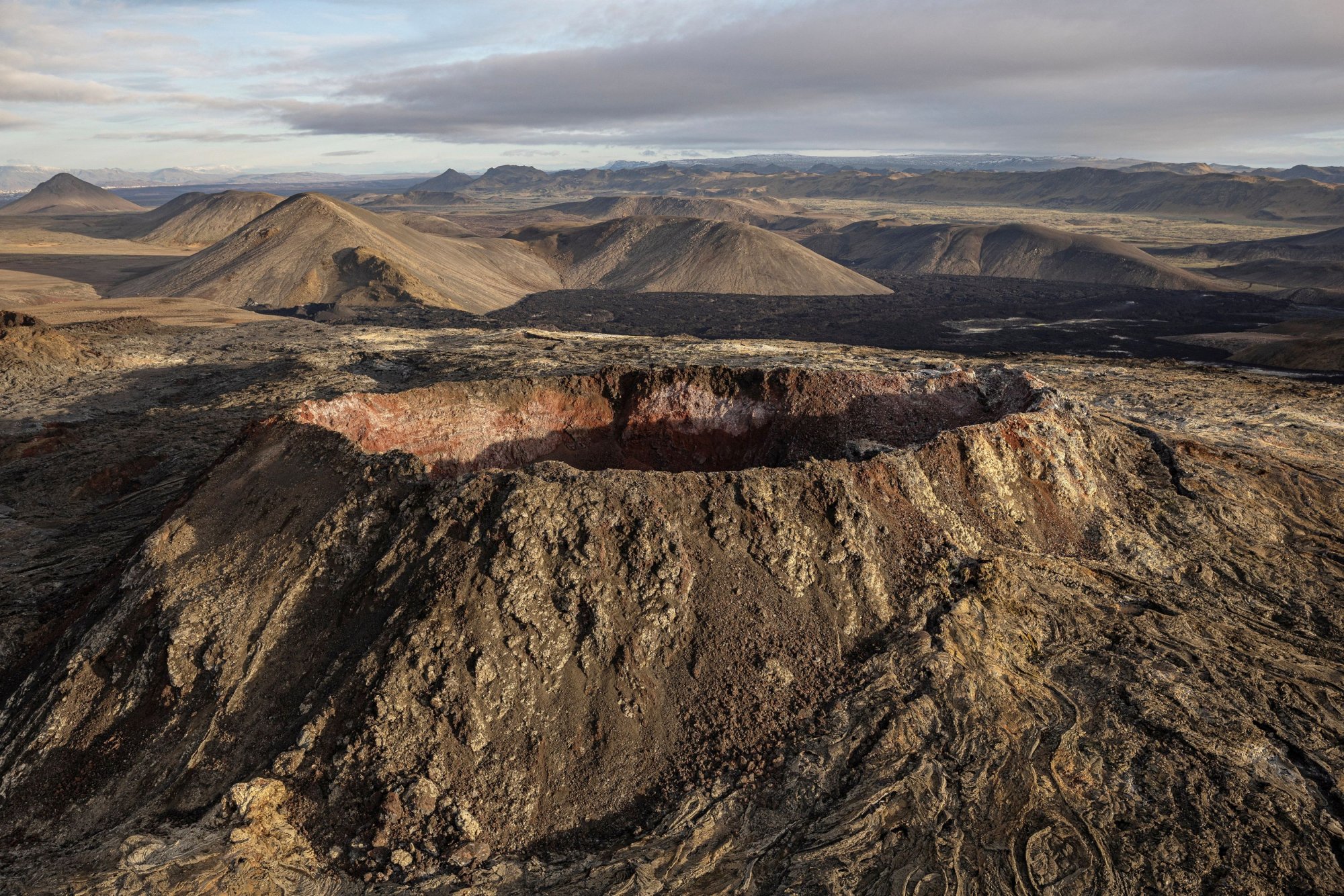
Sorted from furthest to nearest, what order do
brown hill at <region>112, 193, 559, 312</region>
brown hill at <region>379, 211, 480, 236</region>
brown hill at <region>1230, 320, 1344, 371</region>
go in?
brown hill at <region>379, 211, 480, 236</region> < brown hill at <region>112, 193, 559, 312</region> < brown hill at <region>1230, 320, 1344, 371</region>

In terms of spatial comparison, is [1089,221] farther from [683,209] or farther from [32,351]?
[32,351]

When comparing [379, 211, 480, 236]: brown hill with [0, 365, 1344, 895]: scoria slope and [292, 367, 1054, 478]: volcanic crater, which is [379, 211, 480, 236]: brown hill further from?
[0, 365, 1344, 895]: scoria slope

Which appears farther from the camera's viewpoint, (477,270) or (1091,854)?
(477,270)

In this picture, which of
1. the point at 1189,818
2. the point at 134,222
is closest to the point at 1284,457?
the point at 1189,818

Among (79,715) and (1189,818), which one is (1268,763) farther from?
(79,715)

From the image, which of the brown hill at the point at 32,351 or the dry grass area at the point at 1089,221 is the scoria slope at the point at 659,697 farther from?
the dry grass area at the point at 1089,221

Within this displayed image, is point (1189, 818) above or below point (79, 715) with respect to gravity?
below

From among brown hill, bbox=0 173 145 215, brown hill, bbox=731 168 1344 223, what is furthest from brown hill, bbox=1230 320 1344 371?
brown hill, bbox=0 173 145 215
